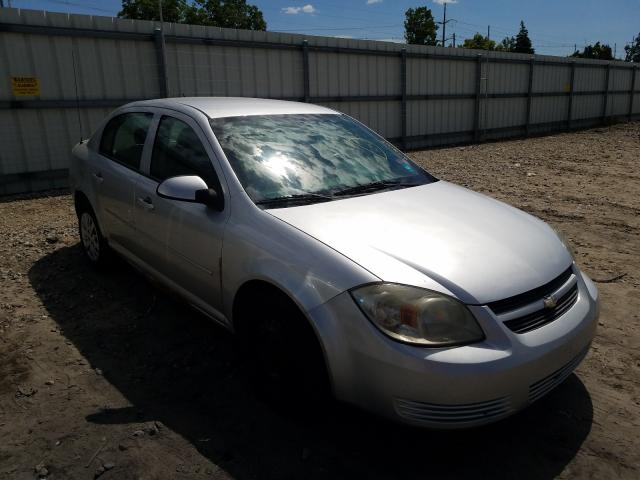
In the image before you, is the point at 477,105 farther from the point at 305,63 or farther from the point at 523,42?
the point at 523,42

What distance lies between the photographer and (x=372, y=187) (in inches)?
125

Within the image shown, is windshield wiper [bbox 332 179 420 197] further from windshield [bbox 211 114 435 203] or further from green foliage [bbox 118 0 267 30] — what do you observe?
green foliage [bbox 118 0 267 30]

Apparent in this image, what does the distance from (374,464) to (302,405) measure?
16.3 inches

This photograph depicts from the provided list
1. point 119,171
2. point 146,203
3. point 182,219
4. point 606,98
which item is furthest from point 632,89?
point 182,219

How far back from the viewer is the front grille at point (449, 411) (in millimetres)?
2127

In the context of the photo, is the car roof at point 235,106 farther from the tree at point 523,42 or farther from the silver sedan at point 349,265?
the tree at point 523,42

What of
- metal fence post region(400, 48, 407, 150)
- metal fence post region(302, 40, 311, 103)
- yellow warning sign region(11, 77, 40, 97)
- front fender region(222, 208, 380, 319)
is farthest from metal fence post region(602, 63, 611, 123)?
front fender region(222, 208, 380, 319)

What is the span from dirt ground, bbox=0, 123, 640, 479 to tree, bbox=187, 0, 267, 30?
57270 millimetres

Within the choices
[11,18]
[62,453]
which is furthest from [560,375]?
[11,18]

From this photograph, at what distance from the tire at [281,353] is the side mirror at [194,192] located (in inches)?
22.9

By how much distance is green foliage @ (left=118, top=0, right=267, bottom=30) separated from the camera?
52.0 metres

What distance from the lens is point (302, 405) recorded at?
8.21ft

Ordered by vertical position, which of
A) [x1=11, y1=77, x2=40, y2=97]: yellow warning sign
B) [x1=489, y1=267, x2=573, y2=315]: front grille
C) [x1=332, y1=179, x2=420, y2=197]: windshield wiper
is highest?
[x1=11, y1=77, x2=40, y2=97]: yellow warning sign

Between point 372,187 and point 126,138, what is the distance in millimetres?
2060
